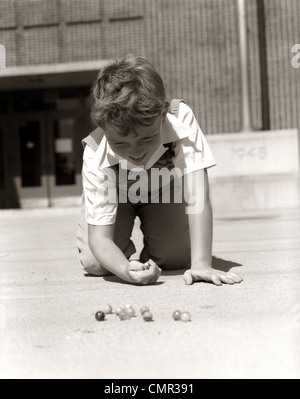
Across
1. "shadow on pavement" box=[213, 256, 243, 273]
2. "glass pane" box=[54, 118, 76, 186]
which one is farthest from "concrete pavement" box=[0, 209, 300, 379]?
"glass pane" box=[54, 118, 76, 186]

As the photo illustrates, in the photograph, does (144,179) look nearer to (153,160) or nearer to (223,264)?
(153,160)

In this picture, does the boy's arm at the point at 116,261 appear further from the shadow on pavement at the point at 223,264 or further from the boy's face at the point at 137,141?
the shadow on pavement at the point at 223,264

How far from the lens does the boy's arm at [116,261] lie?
3.28 m

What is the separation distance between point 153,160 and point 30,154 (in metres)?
13.7

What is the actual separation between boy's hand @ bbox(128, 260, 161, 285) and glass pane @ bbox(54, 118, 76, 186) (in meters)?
13.4

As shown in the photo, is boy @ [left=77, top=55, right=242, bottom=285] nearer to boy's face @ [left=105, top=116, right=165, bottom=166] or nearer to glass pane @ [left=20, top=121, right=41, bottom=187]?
boy's face @ [left=105, top=116, right=165, bottom=166]

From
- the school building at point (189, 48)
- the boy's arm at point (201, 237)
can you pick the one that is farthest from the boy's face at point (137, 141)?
the school building at point (189, 48)

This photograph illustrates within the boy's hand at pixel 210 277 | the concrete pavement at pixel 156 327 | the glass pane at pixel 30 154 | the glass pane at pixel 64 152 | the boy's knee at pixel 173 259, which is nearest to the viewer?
the concrete pavement at pixel 156 327

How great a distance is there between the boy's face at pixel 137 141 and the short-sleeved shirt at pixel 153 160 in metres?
0.19

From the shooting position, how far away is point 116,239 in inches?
159

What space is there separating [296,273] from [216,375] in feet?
6.22

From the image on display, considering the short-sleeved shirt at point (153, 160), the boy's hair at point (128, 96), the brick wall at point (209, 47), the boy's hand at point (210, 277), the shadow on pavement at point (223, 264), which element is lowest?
the shadow on pavement at point (223, 264)

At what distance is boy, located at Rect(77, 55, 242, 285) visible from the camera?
117 inches
